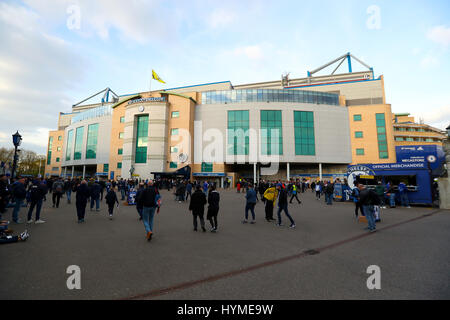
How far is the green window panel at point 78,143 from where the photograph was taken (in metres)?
57.1

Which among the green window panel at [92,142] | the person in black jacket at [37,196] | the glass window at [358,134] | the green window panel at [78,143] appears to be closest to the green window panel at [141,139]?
the green window panel at [92,142]

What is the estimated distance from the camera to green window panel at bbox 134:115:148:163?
43741mm

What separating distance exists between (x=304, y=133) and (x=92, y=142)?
175 feet

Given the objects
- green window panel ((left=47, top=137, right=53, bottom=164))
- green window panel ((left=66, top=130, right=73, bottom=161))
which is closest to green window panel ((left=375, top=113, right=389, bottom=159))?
green window panel ((left=66, top=130, right=73, bottom=161))

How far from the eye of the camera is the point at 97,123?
54969 millimetres

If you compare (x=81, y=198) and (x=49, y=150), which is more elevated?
(x=49, y=150)

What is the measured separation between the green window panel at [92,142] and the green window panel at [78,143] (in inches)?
136

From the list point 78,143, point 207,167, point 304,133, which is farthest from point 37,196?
point 78,143

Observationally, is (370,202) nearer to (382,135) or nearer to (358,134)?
(358,134)

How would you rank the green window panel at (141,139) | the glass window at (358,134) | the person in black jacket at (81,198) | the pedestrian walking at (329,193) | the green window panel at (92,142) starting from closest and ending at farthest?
the person in black jacket at (81,198) → the pedestrian walking at (329,193) → the glass window at (358,134) → the green window panel at (141,139) → the green window panel at (92,142)

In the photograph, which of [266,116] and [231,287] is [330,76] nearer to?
[266,116]

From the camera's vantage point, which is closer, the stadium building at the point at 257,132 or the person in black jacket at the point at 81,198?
the person in black jacket at the point at 81,198

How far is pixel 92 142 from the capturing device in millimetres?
54844

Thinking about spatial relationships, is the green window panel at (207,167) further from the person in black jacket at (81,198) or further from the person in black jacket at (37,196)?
the person in black jacket at (37,196)
